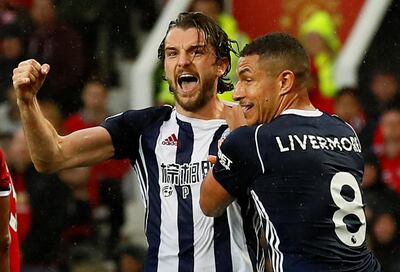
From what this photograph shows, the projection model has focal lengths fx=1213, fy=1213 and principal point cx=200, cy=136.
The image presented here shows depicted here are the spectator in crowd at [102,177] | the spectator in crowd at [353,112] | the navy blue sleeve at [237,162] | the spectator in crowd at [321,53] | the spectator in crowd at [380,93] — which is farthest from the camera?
the spectator in crowd at [321,53]

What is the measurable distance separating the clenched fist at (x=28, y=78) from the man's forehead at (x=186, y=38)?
80 centimetres

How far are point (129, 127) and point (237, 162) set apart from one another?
0.86 meters

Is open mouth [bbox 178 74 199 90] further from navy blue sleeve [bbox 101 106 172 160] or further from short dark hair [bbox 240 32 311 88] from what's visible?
short dark hair [bbox 240 32 311 88]

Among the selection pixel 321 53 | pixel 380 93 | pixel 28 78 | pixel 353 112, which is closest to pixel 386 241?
pixel 353 112

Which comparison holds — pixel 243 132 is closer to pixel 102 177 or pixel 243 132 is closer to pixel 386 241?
pixel 386 241

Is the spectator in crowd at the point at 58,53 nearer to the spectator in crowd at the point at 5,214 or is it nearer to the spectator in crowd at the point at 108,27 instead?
the spectator in crowd at the point at 108,27

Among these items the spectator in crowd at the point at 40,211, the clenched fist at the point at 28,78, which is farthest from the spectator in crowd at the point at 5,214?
the spectator in crowd at the point at 40,211

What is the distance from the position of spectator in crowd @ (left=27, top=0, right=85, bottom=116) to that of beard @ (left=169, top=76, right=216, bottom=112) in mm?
4493

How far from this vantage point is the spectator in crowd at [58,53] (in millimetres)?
10453

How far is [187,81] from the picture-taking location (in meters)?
5.97

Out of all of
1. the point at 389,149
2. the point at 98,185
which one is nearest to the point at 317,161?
the point at 389,149

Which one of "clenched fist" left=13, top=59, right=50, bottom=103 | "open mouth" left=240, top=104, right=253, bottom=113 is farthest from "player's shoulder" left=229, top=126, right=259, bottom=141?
"clenched fist" left=13, top=59, right=50, bottom=103

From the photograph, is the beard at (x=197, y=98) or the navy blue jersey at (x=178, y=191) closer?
the navy blue jersey at (x=178, y=191)

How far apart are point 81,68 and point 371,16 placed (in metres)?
2.57
